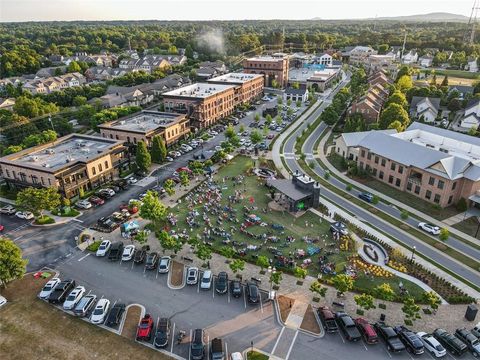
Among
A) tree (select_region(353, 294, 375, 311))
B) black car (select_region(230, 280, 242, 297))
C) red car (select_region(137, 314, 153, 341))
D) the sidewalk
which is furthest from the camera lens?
the sidewalk

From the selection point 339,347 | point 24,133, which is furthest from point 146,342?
point 24,133

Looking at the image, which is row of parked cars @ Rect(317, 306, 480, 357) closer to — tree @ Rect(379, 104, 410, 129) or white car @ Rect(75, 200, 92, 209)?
white car @ Rect(75, 200, 92, 209)

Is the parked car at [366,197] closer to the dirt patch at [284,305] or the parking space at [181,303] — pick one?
the dirt patch at [284,305]

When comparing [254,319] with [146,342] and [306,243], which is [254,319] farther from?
[306,243]

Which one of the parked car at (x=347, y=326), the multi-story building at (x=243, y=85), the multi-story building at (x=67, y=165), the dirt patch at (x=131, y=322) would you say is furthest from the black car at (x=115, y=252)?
the multi-story building at (x=243, y=85)

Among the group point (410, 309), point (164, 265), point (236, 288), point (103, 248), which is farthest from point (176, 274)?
point (410, 309)

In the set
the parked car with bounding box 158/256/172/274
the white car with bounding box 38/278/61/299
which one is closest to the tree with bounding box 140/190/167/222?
the parked car with bounding box 158/256/172/274
